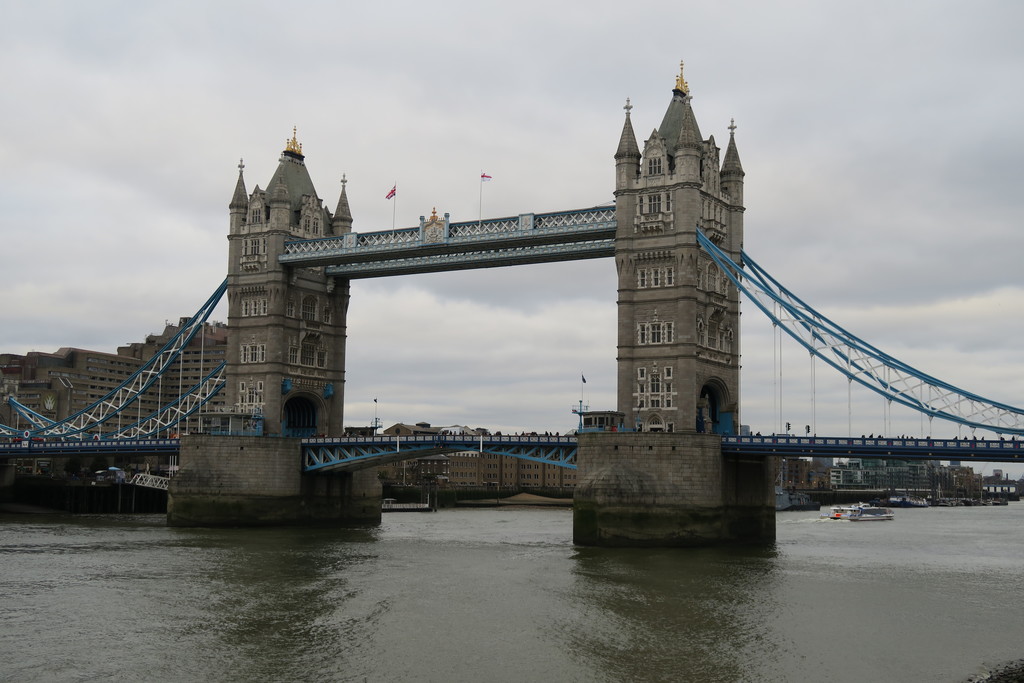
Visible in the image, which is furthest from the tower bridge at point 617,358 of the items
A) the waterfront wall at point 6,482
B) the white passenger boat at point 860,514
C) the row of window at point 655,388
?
the white passenger boat at point 860,514

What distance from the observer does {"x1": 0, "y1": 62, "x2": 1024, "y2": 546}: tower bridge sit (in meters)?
66.4

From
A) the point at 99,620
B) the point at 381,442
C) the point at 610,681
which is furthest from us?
the point at 381,442

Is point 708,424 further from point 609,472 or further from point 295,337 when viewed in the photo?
point 295,337

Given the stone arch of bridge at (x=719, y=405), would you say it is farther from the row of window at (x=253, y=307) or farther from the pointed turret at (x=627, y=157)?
the row of window at (x=253, y=307)

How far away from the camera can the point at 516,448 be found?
257ft

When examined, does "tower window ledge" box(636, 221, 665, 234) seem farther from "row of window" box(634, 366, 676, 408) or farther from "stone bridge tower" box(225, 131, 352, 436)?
"stone bridge tower" box(225, 131, 352, 436)

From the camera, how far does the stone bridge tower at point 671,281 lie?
71375mm

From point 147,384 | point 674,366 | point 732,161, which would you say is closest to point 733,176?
point 732,161

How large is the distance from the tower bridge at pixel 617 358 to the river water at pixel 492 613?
5810 millimetres

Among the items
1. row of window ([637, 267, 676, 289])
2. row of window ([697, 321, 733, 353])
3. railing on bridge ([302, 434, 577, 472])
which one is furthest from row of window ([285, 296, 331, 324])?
row of window ([697, 321, 733, 353])

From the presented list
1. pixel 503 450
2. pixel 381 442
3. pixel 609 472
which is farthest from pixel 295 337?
pixel 609 472

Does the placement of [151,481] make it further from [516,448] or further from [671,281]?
[671,281]

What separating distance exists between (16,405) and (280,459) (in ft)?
160

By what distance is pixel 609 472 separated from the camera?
66.7 meters
